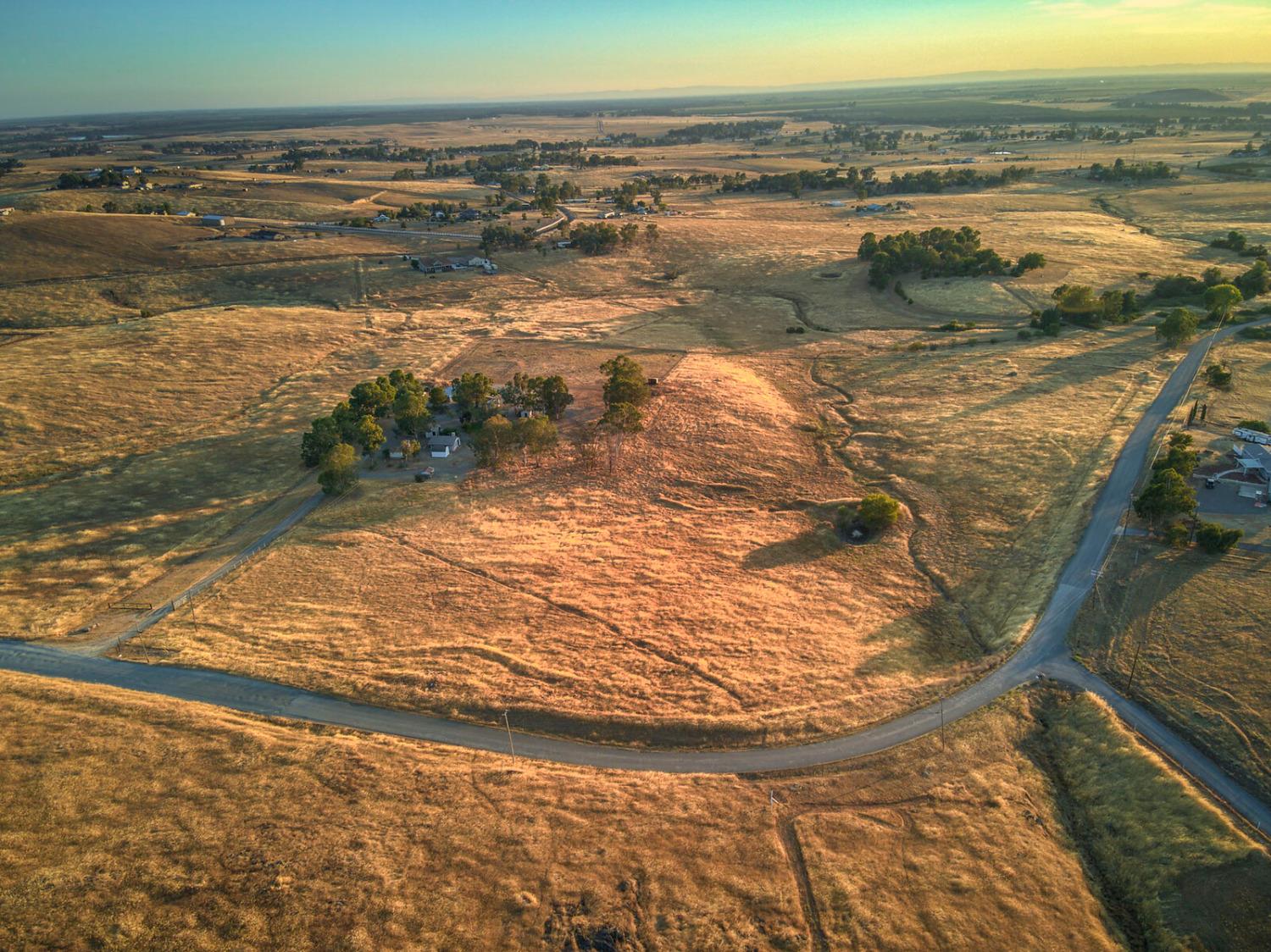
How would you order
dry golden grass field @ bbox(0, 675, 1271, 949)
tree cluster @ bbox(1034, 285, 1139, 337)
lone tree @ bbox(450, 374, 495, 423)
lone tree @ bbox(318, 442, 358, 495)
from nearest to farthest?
dry golden grass field @ bbox(0, 675, 1271, 949) → lone tree @ bbox(318, 442, 358, 495) → lone tree @ bbox(450, 374, 495, 423) → tree cluster @ bbox(1034, 285, 1139, 337)

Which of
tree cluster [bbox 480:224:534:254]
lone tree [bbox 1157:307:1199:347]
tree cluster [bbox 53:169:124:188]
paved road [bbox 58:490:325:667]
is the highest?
tree cluster [bbox 53:169:124:188]

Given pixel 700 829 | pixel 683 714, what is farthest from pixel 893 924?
pixel 683 714

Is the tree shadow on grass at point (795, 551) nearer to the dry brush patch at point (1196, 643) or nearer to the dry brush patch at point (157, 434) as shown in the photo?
the dry brush patch at point (1196, 643)

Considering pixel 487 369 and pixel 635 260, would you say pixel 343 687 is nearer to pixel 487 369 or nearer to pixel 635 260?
pixel 487 369

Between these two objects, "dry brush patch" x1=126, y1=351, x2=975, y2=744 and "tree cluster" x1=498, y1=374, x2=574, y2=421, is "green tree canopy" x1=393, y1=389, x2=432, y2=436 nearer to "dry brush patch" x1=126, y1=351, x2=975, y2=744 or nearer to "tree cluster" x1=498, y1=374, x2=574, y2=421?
"tree cluster" x1=498, y1=374, x2=574, y2=421

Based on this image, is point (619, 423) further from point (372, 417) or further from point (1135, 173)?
point (1135, 173)

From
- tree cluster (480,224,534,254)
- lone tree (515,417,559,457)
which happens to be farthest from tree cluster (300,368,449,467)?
tree cluster (480,224,534,254)

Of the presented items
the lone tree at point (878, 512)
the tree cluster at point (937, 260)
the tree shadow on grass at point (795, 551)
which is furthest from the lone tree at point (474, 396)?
the tree cluster at point (937, 260)

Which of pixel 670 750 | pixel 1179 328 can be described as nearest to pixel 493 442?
pixel 670 750
